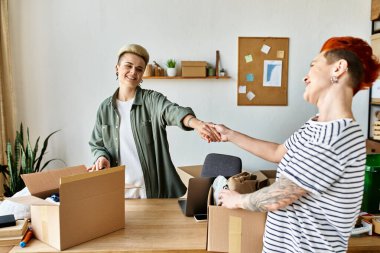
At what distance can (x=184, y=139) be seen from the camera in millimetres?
4219

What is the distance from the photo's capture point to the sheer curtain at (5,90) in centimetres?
371

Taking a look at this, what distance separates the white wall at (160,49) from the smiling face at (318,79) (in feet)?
9.90

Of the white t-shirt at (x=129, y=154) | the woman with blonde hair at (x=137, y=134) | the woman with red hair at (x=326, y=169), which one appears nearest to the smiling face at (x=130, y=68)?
the woman with blonde hair at (x=137, y=134)

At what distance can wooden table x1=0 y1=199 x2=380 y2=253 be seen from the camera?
53.4 inches

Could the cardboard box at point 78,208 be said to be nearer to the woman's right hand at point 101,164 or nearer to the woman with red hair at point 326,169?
the woman's right hand at point 101,164

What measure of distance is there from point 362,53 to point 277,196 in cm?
54

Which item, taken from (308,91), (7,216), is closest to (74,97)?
(7,216)

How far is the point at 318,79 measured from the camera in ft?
3.76

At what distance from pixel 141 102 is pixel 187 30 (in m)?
2.18

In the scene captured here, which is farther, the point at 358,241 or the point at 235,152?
the point at 235,152

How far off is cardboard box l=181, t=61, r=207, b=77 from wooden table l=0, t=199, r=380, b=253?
8.25 feet

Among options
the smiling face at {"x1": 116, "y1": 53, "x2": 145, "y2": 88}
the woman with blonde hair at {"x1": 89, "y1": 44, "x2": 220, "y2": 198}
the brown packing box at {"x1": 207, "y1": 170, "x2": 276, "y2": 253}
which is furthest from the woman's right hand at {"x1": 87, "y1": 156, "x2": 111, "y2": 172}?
the brown packing box at {"x1": 207, "y1": 170, "x2": 276, "y2": 253}

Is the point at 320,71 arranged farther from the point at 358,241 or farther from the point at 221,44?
the point at 221,44

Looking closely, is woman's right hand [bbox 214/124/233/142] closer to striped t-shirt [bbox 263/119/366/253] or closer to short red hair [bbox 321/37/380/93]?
striped t-shirt [bbox 263/119/366/253]
